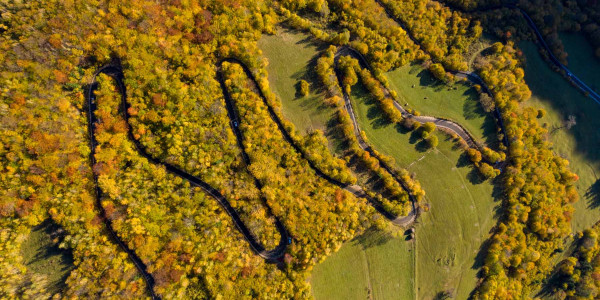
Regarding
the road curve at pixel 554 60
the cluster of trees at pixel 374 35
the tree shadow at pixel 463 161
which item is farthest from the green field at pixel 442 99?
the road curve at pixel 554 60

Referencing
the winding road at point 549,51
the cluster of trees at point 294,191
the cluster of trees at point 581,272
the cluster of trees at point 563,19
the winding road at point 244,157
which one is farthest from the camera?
the winding road at point 549,51

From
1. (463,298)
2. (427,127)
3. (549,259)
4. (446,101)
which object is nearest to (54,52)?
(427,127)

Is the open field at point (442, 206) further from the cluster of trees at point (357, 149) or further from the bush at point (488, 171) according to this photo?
the cluster of trees at point (357, 149)

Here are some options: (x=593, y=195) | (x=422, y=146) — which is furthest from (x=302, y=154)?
(x=593, y=195)

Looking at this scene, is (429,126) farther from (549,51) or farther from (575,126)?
(575,126)

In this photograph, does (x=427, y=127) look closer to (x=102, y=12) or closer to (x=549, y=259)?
(x=549, y=259)

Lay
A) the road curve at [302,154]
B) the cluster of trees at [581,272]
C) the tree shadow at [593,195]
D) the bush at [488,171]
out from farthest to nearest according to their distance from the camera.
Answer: the tree shadow at [593,195] → the cluster of trees at [581,272] → the bush at [488,171] → the road curve at [302,154]
